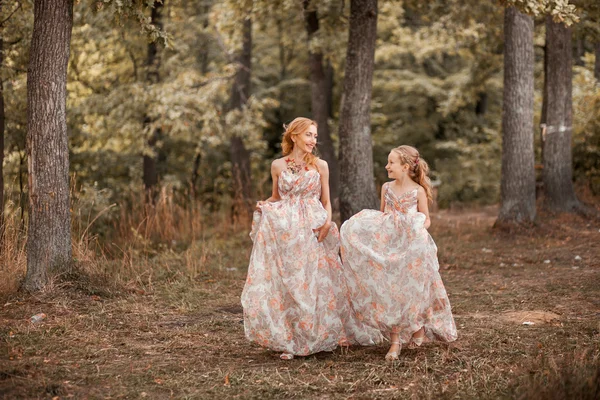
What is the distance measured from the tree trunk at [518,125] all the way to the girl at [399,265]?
23.7ft

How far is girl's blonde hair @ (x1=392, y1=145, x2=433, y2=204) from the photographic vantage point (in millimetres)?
6270

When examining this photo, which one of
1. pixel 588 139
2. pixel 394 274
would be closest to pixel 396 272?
pixel 394 274

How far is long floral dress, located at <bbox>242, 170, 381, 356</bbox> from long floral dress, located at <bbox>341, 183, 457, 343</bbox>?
207mm

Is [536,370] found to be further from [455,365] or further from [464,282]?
[464,282]

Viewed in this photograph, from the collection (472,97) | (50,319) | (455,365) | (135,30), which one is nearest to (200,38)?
(135,30)

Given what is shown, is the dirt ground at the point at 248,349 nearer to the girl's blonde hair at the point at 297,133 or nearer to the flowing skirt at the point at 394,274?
the flowing skirt at the point at 394,274

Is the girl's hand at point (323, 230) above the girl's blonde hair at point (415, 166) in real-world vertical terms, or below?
below

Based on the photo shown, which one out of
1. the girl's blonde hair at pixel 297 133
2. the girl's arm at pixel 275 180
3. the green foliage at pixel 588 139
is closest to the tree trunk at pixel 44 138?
the girl's arm at pixel 275 180

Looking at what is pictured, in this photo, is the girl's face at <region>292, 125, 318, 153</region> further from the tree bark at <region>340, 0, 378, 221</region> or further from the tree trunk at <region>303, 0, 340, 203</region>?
the tree trunk at <region>303, 0, 340, 203</region>

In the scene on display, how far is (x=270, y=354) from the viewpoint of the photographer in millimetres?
6371

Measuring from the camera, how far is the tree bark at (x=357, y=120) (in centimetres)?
1112

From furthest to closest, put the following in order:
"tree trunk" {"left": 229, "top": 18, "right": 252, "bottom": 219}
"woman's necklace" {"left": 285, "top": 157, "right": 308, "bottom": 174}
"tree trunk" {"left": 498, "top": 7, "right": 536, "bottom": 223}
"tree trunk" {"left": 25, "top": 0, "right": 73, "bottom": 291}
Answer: "tree trunk" {"left": 229, "top": 18, "right": 252, "bottom": 219}
"tree trunk" {"left": 498, "top": 7, "right": 536, "bottom": 223}
"tree trunk" {"left": 25, "top": 0, "right": 73, "bottom": 291}
"woman's necklace" {"left": 285, "top": 157, "right": 308, "bottom": 174}

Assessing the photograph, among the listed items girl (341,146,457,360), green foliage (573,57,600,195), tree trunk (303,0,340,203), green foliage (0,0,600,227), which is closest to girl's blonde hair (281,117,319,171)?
girl (341,146,457,360)

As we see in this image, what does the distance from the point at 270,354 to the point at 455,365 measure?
1.57 metres
